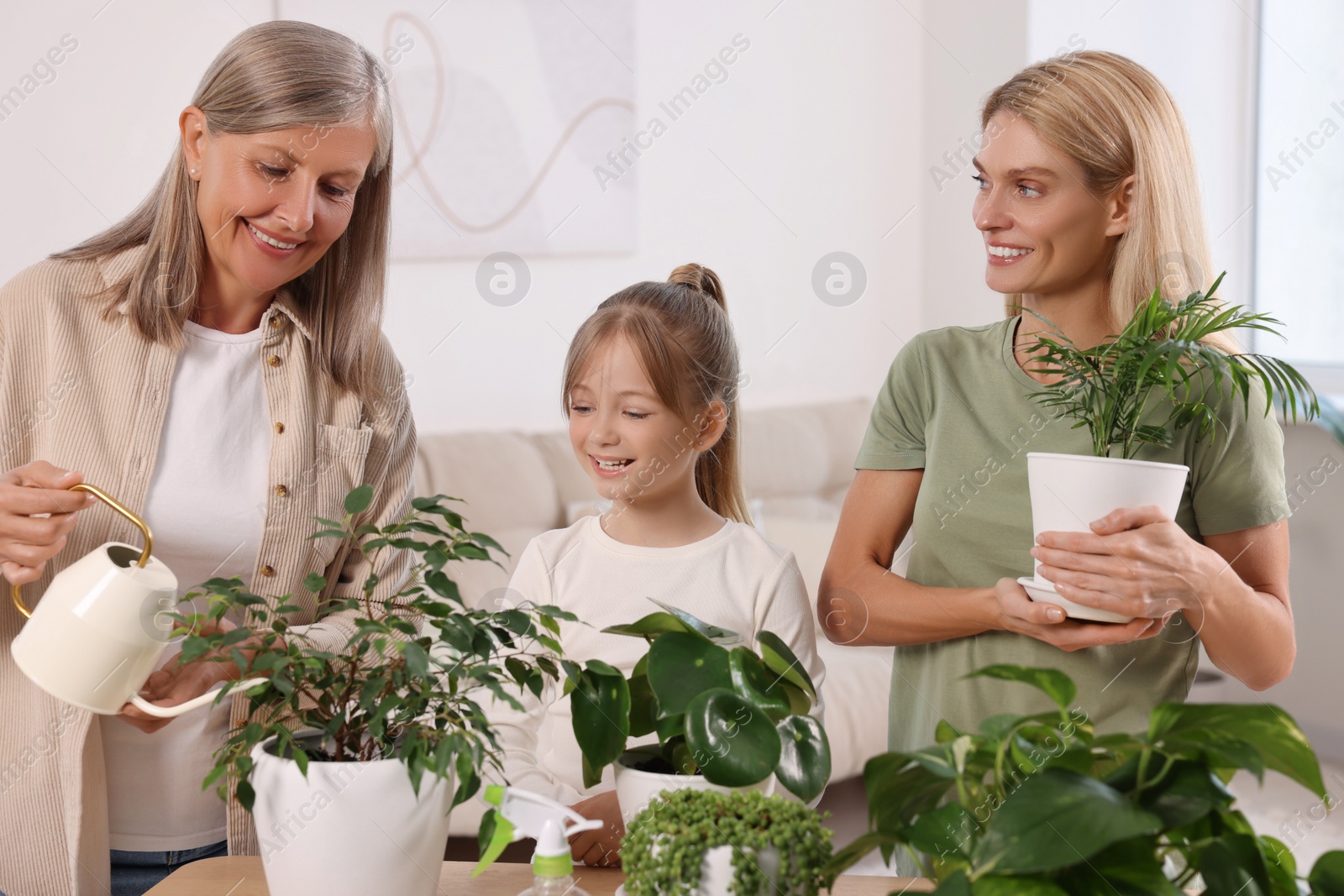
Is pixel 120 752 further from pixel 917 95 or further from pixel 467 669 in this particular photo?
pixel 917 95

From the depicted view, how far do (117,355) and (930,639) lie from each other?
3.01 ft

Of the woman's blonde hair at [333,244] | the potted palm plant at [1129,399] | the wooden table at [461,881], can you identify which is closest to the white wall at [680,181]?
the woman's blonde hair at [333,244]

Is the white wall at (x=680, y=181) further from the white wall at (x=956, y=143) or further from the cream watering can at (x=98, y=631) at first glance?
the cream watering can at (x=98, y=631)

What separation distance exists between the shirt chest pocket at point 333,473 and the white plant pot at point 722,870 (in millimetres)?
671

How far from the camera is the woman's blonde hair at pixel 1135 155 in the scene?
1.14m

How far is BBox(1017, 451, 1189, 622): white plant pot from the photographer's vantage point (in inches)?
36.9

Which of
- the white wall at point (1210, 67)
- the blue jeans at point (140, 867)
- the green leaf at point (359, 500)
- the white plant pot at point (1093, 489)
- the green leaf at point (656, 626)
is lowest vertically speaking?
the blue jeans at point (140, 867)

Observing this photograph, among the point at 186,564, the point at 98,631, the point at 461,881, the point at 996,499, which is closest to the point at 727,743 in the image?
the point at 461,881

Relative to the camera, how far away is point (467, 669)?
2.48 feet

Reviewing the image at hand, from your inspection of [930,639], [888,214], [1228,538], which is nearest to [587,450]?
[930,639]

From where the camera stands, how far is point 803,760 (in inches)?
30.2

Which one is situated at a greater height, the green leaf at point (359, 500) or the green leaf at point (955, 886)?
the green leaf at point (359, 500)

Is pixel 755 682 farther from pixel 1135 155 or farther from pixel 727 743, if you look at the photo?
pixel 1135 155

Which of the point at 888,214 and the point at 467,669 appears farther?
the point at 888,214
